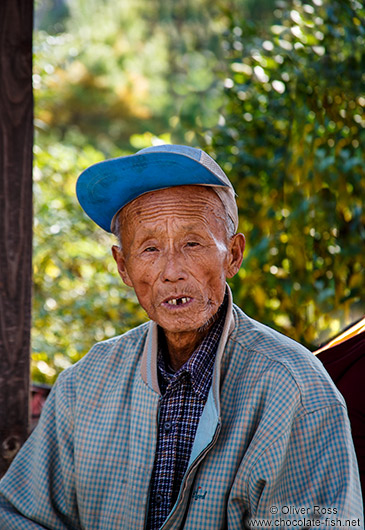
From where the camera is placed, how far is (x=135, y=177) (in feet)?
5.69

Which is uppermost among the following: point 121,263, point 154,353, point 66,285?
point 121,263

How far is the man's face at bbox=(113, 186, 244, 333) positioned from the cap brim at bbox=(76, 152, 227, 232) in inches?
1.1

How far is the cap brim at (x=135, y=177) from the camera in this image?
1.68m

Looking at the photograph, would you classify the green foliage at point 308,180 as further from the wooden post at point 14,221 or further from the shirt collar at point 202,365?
the shirt collar at point 202,365

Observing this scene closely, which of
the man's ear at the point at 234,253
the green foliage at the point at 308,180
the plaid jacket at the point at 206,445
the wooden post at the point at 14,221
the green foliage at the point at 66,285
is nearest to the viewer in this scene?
the plaid jacket at the point at 206,445

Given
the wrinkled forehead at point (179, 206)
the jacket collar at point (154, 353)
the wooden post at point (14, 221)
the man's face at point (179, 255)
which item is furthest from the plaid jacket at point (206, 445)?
the wooden post at point (14, 221)

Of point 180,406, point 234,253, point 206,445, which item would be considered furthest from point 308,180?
point 206,445

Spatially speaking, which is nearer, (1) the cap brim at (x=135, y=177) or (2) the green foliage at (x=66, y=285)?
(1) the cap brim at (x=135, y=177)

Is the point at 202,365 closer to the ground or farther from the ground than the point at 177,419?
farther from the ground

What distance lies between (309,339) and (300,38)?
140 centimetres

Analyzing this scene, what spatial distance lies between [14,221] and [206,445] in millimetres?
1075

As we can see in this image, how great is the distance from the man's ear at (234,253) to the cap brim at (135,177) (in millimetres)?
163

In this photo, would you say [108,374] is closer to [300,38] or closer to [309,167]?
[309,167]

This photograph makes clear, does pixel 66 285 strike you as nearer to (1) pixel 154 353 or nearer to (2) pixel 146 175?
(1) pixel 154 353
